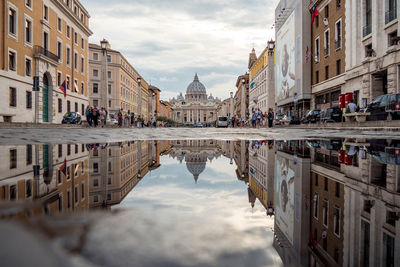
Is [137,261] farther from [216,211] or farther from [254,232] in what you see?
[216,211]

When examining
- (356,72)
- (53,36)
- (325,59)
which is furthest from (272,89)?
(53,36)

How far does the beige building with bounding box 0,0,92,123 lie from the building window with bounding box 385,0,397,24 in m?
24.2

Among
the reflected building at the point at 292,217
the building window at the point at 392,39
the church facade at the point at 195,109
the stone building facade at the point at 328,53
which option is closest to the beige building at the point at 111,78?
the stone building facade at the point at 328,53

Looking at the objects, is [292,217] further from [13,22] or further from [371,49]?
[13,22]

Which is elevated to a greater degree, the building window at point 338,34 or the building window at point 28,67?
the building window at point 338,34

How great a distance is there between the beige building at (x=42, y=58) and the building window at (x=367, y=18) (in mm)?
24122

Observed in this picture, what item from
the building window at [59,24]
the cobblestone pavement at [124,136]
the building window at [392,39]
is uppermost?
the building window at [59,24]

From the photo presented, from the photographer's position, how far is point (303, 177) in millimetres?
2400

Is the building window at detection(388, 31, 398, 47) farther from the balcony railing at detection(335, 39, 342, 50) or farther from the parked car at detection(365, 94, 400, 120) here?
the balcony railing at detection(335, 39, 342, 50)

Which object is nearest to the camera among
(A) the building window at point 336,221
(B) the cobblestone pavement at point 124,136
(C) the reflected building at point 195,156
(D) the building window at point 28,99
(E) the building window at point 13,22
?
(A) the building window at point 336,221

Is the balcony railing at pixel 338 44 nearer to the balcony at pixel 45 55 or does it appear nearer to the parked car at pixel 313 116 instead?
the parked car at pixel 313 116

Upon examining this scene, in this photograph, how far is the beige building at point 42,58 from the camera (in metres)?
22.9

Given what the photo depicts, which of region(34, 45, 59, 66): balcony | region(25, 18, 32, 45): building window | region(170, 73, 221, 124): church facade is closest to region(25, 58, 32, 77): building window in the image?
region(34, 45, 59, 66): balcony

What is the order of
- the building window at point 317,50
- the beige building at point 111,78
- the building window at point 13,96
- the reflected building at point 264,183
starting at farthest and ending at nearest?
the beige building at point 111,78 < the building window at point 317,50 < the building window at point 13,96 < the reflected building at point 264,183
